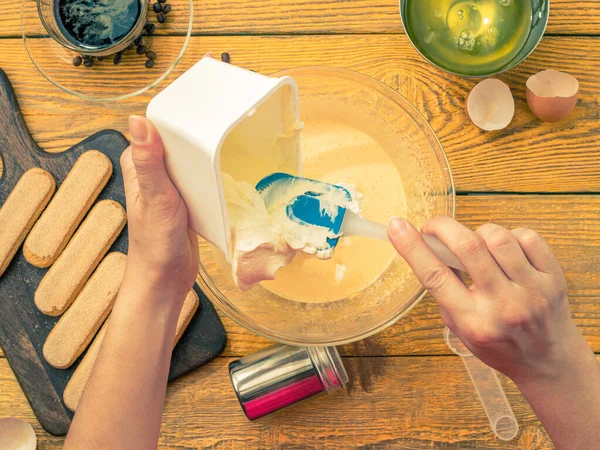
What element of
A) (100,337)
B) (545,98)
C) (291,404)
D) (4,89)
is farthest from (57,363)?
(545,98)

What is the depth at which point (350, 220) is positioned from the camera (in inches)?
37.4

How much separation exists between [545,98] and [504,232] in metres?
0.45

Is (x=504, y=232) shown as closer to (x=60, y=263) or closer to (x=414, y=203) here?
(x=414, y=203)

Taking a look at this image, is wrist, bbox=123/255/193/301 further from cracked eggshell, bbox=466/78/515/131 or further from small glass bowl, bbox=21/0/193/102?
cracked eggshell, bbox=466/78/515/131

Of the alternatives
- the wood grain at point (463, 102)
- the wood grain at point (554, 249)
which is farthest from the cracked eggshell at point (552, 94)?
the wood grain at point (554, 249)

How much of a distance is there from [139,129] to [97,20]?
1.80ft

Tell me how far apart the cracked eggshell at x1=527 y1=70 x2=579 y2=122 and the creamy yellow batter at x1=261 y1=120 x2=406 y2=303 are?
0.32 metres

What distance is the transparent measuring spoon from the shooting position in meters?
1.15

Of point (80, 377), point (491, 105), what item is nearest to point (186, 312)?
point (80, 377)

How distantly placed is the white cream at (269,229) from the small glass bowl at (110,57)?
45 cm

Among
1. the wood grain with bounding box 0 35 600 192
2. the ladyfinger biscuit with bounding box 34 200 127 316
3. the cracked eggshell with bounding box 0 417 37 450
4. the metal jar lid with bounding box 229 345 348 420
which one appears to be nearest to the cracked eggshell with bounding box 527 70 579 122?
the wood grain with bounding box 0 35 600 192

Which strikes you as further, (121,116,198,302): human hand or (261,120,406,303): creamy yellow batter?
(261,120,406,303): creamy yellow batter

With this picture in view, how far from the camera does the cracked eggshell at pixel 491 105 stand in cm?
119

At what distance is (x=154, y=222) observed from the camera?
919mm
